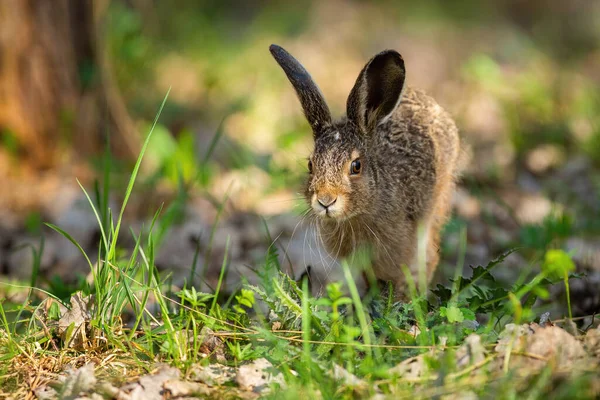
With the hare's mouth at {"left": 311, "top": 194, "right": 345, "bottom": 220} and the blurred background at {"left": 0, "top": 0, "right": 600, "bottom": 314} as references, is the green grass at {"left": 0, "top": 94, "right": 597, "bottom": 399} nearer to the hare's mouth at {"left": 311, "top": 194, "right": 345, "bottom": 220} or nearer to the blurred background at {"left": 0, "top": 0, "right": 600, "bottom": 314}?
the hare's mouth at {"left": 311, "top": 194, "right": 345, "bottom": 220}

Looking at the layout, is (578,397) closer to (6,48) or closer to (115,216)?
(115,216)

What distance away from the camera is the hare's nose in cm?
397

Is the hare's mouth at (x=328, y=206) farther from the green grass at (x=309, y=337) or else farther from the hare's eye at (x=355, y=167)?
the green grass at (x=309, y=337)

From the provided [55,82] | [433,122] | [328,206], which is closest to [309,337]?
[328,206]

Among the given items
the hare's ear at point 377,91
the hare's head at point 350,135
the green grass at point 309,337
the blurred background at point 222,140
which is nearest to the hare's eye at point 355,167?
the hare's head at point 350,135

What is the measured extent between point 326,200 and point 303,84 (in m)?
0.78

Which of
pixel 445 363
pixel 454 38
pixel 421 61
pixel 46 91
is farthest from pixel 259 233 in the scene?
pixel 454 38

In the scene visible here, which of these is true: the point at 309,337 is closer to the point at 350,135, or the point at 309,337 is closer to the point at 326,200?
the point at 326,200

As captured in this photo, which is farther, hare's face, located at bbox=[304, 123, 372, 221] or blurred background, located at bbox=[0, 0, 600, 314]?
blurred background, located at bbox=[0, 0, 600, 314]

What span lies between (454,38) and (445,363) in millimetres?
8280

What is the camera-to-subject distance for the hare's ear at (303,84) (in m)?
4.30

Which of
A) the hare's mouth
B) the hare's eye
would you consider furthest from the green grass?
the hare's eye

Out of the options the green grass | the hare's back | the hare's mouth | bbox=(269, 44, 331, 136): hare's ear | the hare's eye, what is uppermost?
bbox=(269, 44, 331, 136): hare's ear

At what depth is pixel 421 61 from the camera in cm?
943
